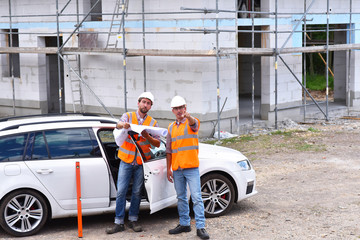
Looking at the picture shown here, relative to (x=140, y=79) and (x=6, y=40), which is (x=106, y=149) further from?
(x=6, y=40)

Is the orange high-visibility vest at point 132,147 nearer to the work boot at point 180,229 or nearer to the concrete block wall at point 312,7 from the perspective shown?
the work boot at point 180,229

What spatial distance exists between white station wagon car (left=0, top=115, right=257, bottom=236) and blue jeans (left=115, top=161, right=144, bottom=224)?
0.11 m

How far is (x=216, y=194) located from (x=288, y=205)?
1.37 meters

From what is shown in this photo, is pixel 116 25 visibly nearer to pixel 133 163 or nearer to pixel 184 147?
pixel 133 163

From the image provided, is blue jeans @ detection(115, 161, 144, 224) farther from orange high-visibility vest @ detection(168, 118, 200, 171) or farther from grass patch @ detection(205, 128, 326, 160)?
grass patch @ detection(205, 128, 326, 160)

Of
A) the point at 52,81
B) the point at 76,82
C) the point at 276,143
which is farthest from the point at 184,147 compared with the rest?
the point at 52,81

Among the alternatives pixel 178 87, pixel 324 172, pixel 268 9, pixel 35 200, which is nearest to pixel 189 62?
pixel 178 87

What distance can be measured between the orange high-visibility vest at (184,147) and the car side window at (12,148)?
6.12 feet

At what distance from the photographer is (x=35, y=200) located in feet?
24.7

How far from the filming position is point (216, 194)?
820cm

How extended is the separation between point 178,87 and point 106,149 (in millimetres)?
7373

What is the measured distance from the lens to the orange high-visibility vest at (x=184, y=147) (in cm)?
741

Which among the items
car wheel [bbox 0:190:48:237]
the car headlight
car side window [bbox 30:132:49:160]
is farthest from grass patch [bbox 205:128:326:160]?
car wheel [bbox 0:190:48:237]

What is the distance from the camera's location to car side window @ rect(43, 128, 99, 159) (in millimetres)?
7707
